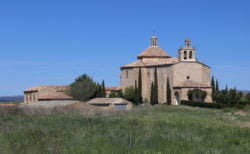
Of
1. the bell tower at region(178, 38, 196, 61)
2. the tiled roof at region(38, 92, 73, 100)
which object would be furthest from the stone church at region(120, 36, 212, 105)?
the tiled roof at region(38, 92, 73, 100)

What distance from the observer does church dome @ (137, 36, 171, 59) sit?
6538 centimetres

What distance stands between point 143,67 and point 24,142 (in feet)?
151

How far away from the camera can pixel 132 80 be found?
62.8 metres

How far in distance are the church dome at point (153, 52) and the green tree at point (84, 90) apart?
7.14m

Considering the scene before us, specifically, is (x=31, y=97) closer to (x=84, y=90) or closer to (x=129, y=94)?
(x=84, y=90)

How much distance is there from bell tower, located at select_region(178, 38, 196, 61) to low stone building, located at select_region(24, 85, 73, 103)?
1469 centimetres

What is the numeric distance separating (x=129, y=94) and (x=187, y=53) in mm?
8669

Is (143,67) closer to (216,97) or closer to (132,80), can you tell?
(132,80)

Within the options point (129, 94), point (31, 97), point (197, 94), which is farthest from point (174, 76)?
point (31, 97)

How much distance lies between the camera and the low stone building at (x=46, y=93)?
200ft

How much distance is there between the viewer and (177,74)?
5706 cm

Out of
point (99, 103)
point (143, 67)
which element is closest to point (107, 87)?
point (143, 67)

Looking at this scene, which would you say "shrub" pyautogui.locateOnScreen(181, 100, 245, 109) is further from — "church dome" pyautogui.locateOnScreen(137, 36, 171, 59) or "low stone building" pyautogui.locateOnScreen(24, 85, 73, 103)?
"low stone building" pyautogui.locateOnScreen(24, 85, 73, 103)

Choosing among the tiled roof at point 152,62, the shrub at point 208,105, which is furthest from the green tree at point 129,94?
the shrub at point 208,105
